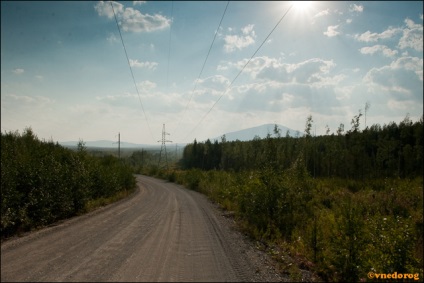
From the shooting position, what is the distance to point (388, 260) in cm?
699

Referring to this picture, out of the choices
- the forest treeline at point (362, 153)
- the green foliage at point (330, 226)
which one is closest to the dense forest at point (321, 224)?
the green foliage at point (330, 226)

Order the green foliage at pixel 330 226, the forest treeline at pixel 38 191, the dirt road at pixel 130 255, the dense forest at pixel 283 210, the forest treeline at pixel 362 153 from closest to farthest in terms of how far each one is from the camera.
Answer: the dirt road at pixel 130 255, the green foliage at pixel 330 226, the dense forest at pixel 283 210, the forest treeline at pixel 38 191, the forest treeline at pixel 362 153

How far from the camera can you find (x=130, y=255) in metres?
7.96

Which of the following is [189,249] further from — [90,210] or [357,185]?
[357,185]

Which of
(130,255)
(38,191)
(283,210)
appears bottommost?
(130,255)

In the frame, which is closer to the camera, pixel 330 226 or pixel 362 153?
pixel 330 226

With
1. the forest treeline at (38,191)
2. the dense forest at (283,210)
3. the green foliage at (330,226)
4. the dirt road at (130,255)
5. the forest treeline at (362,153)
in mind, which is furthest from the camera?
the forest treeline at (362,153)

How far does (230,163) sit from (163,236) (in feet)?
276

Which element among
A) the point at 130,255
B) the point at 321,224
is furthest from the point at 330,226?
the point at 130,255

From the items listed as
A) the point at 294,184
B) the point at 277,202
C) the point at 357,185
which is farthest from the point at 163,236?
the point at 357,185

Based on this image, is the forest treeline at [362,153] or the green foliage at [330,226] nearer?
the green foliage at [330,226]

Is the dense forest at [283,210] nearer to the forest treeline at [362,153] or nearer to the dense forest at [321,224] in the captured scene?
the dense forest at [321,224]

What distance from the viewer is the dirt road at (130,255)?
21.7 ft

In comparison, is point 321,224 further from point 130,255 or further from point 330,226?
point 130,255
